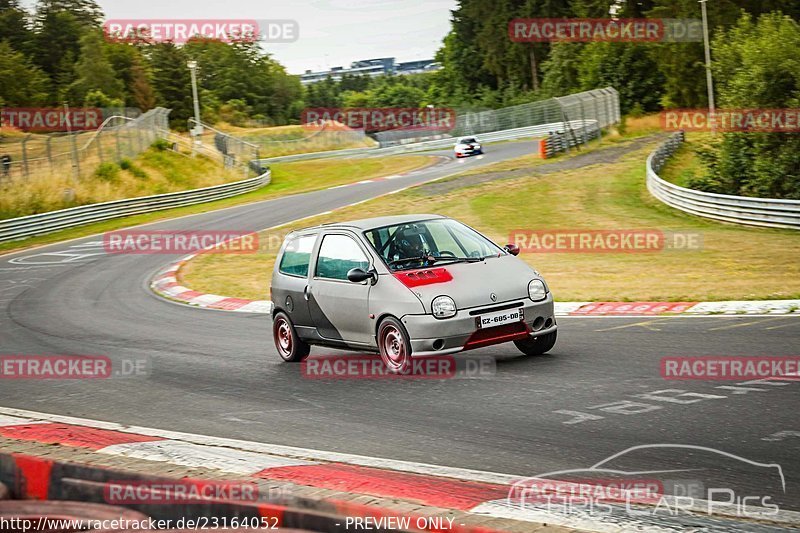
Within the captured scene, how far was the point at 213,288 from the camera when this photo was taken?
21.0 meters

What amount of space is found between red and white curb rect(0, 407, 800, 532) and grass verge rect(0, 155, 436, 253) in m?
26.4

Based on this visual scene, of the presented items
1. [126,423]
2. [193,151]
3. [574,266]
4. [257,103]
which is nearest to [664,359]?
[126,423]

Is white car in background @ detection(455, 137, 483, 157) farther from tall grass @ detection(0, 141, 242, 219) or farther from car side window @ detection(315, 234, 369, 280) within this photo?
car side window @ detection(315, 234, 369, 280)

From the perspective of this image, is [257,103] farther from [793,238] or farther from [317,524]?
[317,524]

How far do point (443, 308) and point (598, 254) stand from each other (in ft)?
45.0

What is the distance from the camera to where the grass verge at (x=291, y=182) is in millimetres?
36250

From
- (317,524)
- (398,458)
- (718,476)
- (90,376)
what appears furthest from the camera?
(90,376)

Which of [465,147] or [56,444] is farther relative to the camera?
[465,147]

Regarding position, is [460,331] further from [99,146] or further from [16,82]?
[16,82]

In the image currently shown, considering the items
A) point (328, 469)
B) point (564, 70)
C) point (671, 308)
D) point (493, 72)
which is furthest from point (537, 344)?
point (493, 72)

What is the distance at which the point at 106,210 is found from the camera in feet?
131

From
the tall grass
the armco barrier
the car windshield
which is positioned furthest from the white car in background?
the car windshield

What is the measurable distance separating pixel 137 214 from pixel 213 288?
855 inches

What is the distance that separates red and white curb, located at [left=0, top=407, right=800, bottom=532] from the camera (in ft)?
16.1
